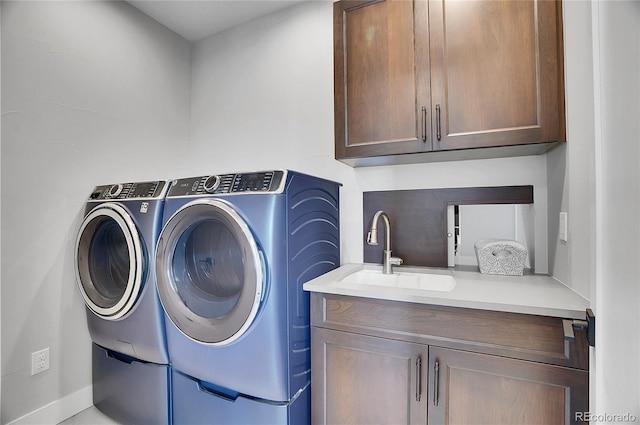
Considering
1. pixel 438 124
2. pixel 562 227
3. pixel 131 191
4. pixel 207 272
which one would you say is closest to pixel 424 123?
pixel 438 124

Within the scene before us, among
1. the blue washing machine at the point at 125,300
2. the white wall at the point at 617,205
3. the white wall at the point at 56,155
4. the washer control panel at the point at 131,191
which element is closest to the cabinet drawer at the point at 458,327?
the white wall at the point at 617,205

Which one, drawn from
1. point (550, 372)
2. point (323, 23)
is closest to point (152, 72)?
point (323, 23)

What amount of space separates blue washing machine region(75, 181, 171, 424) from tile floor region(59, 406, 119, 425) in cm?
4

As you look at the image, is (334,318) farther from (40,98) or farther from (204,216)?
(40,98)

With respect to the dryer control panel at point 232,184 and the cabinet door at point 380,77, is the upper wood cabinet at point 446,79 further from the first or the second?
the dryer control panel at point 232,184

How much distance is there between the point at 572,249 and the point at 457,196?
638 millimetres

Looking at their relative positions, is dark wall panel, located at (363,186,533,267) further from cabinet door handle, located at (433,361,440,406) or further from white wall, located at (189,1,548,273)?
cabinet door handle, located at (433,361,440,406)

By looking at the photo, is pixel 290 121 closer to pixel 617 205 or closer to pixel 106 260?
pixel 106 260

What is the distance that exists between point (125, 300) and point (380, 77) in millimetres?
1836

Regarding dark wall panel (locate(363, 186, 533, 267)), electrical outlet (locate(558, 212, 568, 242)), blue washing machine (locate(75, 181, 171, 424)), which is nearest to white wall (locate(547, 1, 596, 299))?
electrical outlet (locate(558, 212, 568, 242))

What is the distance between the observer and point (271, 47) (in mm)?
2393

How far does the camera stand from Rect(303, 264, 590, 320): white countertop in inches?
41.2

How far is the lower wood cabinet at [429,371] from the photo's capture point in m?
1.03

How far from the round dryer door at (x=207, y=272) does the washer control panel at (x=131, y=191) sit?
0.85ft
